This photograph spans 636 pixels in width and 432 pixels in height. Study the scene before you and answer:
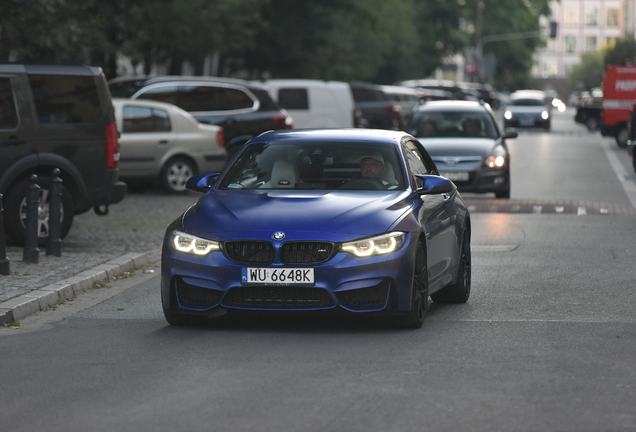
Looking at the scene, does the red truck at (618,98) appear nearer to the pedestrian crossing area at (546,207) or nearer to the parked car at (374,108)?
the parked car at (374,108)

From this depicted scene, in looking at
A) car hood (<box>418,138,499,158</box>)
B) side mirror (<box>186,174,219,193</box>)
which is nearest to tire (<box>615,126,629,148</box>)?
car hood (<box>418,138,499,158</box>)

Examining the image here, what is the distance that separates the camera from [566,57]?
196 meters

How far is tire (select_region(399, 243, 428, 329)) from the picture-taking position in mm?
8828

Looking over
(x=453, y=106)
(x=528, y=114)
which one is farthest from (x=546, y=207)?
(x=528, y=114)

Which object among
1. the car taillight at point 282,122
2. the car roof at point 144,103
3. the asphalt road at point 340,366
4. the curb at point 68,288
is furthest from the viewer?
the car taillight at point 282,122

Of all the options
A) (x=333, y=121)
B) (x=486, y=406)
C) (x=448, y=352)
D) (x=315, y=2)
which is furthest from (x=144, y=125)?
(x=315, y=2)

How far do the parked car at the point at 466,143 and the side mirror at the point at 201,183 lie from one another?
10573mm

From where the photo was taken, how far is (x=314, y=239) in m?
8.53

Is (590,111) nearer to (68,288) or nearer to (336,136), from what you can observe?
(68,288)

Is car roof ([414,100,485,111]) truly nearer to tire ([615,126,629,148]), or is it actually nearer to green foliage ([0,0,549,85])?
green foliage ([0,0,549,85])

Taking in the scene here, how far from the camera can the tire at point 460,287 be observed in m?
10.3

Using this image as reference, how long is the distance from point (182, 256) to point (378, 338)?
4.50ft

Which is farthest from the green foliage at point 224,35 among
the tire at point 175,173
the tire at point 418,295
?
the tire at point 418,295

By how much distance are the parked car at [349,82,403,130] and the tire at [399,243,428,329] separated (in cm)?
3327
